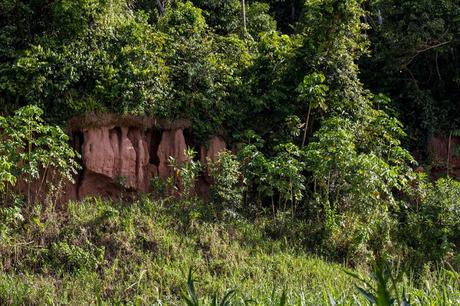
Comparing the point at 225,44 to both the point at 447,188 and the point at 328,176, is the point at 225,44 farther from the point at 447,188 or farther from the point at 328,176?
the point at 447,188

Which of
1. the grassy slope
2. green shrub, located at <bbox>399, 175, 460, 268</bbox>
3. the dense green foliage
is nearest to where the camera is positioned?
the grassy slope

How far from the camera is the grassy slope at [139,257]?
6402mm

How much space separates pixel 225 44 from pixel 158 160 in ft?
10.7

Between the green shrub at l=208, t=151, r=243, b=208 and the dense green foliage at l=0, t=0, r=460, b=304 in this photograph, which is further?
the green shrub at l=208, t=151, r=243, b=208

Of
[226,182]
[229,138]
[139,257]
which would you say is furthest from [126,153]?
[139,257]

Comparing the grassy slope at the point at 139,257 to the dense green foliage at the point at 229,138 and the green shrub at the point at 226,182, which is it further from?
the green shrub at the point at 226,182

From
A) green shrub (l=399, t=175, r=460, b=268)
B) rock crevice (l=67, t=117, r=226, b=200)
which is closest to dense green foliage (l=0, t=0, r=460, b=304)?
green shrub (l=399, t=175, r=460, b=268)

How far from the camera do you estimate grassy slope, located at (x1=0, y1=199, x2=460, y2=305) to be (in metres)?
6.40

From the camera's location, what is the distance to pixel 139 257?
285 inches

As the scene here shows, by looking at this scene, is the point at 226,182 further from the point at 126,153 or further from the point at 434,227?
the point at 434,227

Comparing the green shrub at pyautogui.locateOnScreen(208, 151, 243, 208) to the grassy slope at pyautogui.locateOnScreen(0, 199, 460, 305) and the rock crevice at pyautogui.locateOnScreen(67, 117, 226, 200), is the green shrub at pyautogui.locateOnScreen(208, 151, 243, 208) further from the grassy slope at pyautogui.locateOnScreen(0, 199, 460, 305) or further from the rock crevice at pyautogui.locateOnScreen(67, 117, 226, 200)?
the rock crevice at pyautogui.locateOnScreen(67, 117, 226, 200)

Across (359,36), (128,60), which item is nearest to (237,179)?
(128,60)

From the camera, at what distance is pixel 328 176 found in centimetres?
894

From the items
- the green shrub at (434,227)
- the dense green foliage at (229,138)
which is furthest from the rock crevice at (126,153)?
the green shrub at (434,227)
